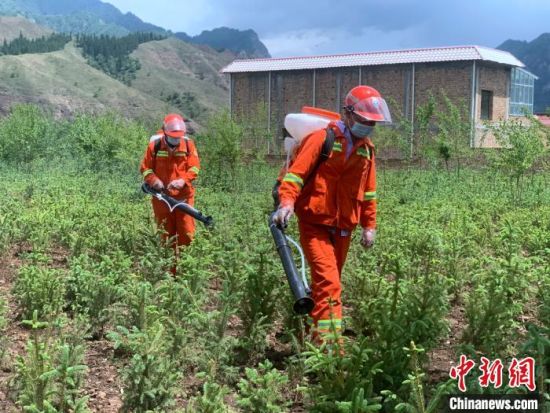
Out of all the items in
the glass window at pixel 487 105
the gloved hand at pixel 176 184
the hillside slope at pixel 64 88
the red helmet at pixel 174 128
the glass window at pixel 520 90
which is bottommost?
the gloved hand at pixel 176 184

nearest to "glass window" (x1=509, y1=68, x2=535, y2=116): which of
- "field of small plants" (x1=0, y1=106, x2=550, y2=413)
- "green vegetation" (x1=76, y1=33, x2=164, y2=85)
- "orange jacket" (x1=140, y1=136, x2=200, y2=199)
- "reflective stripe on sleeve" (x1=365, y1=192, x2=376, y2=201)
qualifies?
"field of small plants" (x1=0, y1=106, x2=550, y2=413)

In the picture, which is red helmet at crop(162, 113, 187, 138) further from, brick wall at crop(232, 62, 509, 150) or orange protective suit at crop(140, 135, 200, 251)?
brick wall at crop(232, 62, 509, 150)

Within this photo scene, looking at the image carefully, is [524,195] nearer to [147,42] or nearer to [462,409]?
[462,409]

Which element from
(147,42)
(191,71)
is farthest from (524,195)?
(147,42)

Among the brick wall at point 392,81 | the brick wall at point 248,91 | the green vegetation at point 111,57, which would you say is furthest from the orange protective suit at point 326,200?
the green vegetation at point 111,57

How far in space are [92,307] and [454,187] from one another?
13.1 metres

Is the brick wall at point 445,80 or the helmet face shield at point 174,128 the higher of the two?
the brick wall at point 445,80

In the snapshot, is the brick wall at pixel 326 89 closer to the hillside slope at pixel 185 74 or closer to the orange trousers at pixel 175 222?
the orange trousers at pixel 175 222

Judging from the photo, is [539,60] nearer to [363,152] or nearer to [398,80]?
[398,80]

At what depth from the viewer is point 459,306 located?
616 cm

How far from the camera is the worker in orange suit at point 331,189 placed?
14.1 ft

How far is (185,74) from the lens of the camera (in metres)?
122

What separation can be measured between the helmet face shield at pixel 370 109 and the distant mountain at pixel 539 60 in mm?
118373

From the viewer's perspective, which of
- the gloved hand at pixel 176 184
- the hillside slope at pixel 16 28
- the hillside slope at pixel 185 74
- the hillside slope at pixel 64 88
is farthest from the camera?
the hillside slope at pixel 16 28
